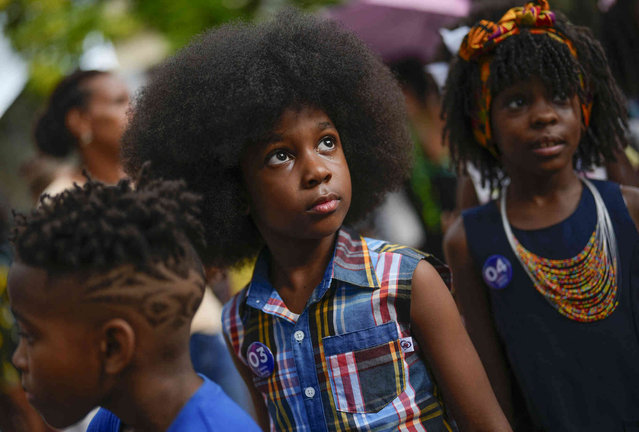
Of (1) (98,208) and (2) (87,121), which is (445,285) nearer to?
(1) (98,208)

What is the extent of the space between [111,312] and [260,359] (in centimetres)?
70

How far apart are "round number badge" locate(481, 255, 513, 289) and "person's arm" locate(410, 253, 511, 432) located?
0.59m

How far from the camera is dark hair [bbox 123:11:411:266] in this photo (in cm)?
221

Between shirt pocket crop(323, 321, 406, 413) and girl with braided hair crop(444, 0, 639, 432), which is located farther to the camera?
girl with braided hair crop(444, 0, 639, 432)

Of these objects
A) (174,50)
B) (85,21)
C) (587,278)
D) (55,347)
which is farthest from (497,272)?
(85,21)

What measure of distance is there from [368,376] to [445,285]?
37cm

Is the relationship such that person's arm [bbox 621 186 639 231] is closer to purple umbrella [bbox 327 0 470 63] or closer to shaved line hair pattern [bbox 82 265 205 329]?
shaved line hair pattern [bbox 82 265 205 329]

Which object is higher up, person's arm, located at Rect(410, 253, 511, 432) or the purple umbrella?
the purple umbrella

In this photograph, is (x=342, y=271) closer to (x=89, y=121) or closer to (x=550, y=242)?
(x=550, y=242)

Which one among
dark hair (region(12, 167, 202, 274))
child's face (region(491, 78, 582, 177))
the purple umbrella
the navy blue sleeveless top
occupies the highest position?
the purple umbrella

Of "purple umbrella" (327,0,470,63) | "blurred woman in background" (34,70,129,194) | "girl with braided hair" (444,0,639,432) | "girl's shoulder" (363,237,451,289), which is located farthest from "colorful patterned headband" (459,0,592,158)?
"purple umbrella" (327,0,470,63)

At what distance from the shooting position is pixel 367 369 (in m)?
2.09

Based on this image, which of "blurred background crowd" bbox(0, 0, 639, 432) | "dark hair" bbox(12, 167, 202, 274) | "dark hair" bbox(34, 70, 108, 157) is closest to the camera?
"dark hair" bbox(12, 167, 202, 274)

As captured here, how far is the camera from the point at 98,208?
1.69 meters
